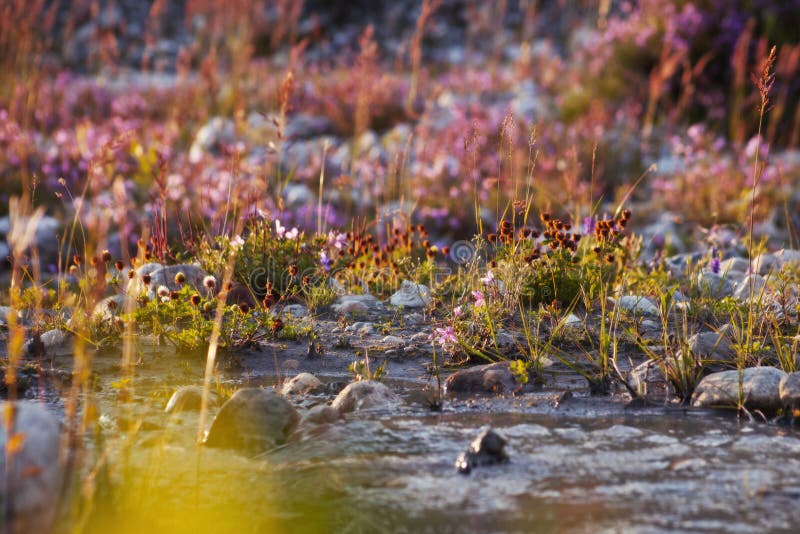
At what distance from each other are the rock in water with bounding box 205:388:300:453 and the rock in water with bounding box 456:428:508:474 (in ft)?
2.37

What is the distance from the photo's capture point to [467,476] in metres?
2.98

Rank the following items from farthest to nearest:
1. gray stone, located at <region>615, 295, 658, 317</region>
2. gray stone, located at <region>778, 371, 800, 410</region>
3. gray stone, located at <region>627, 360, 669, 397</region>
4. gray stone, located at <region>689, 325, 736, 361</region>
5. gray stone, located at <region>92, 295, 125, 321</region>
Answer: gray stone, located at <region>615, 295, 658, 317</region> → gray stone, located at <region>92, 295, 125, 321</region> → gray stone, located at <region>689, 325, 736, 361</region> → gray stone, located at <region>627, 360, 669, 397</region> → gray stone, located at <region>778, 371, 800, 410</region>

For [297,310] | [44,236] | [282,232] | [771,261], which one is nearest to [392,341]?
[297,310]

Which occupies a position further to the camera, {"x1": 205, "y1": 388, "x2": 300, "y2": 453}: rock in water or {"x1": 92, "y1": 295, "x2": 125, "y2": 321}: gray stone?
{"x1": 92, "y1": 295, "x2": 125, "y2": 321}: gray stone

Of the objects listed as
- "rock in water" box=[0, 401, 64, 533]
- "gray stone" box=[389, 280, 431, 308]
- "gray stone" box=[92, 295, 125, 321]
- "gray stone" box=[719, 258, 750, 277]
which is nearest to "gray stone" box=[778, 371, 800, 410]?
"gray stone" box=[389, 280, 431, 308]

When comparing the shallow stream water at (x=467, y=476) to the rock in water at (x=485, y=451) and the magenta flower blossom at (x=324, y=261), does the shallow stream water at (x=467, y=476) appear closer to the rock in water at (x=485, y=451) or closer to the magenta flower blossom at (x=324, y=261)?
the rock in water at (x=485, y=451)

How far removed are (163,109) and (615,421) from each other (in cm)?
950

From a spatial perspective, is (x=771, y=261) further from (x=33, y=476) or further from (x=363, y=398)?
(x=33, y=476)

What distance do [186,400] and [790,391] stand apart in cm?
231

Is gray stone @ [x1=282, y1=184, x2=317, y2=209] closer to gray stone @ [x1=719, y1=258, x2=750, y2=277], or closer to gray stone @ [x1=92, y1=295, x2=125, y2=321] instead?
gray stone @ [x1=92, y1=295, x2=125, y2=321]

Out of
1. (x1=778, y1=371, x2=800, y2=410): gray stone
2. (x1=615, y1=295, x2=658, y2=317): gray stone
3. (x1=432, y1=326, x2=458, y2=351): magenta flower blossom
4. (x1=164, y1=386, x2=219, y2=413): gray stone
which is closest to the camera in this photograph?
(x1=778, y1=371, x2=800, y2=410): gray stone

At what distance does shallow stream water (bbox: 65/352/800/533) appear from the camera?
2664mm

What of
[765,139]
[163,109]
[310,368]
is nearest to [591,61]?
[765,139]

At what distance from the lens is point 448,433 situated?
3.40 metres
